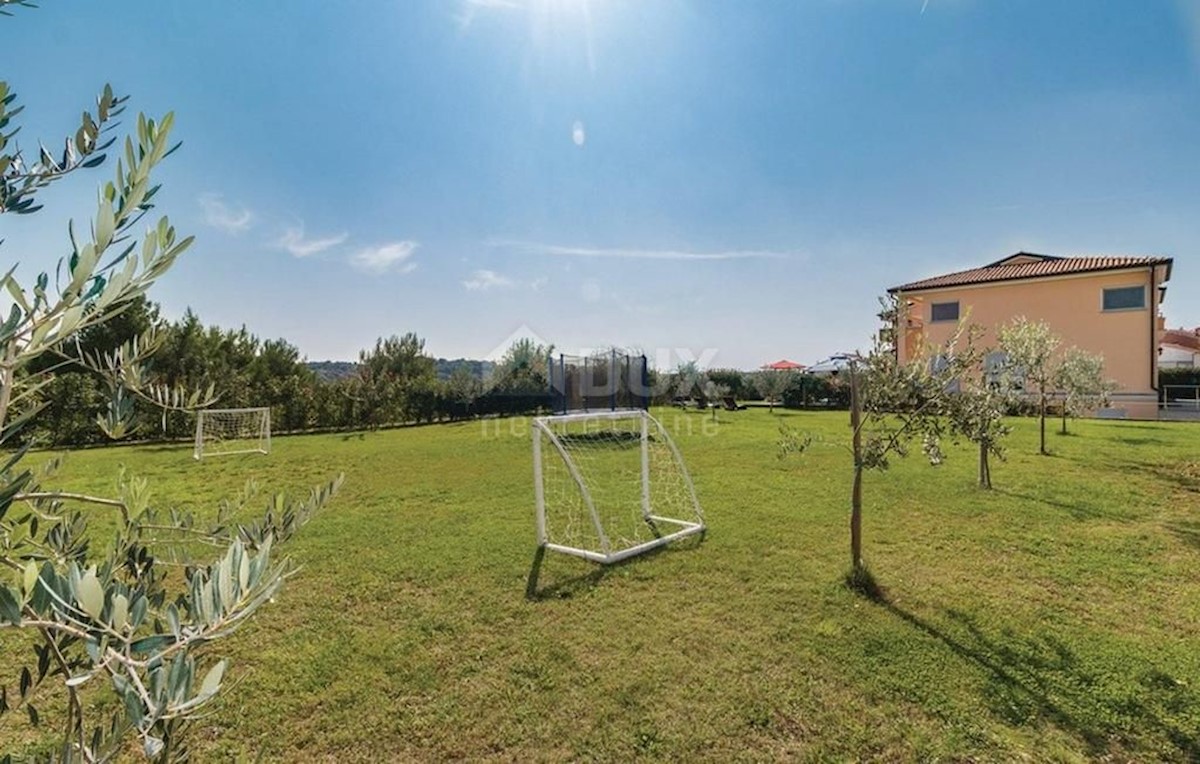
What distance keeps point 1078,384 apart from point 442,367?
23.4 m

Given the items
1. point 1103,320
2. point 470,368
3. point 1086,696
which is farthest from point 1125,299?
point 470,368

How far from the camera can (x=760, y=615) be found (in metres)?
4.47

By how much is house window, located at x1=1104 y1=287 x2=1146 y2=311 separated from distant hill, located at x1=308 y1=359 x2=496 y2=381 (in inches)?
1023

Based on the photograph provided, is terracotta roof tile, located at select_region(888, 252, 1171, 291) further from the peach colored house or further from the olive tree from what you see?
the olive tree

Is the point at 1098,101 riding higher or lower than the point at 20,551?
higher

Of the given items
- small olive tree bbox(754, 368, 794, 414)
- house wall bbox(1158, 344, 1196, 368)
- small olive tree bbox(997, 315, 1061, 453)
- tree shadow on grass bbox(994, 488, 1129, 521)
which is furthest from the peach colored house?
house wall bbox(1158, 344, 1196, 368)

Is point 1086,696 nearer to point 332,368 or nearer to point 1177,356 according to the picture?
point 332,368

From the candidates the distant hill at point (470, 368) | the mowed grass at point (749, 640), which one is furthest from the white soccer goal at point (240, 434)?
the distant hill at point (470, 368)

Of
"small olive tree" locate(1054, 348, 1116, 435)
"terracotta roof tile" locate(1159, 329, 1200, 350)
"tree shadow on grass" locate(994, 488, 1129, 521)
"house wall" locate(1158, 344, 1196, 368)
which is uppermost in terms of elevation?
"terracotta roof tile" locate(1159, 329, 1200, 350)

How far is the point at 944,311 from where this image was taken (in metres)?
25.1

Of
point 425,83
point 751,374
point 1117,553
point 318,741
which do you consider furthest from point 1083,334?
point 318,741

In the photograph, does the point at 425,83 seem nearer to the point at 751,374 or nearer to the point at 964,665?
the point at 964,665

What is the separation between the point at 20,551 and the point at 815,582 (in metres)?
5.36

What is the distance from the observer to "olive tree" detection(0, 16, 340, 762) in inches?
27.6
